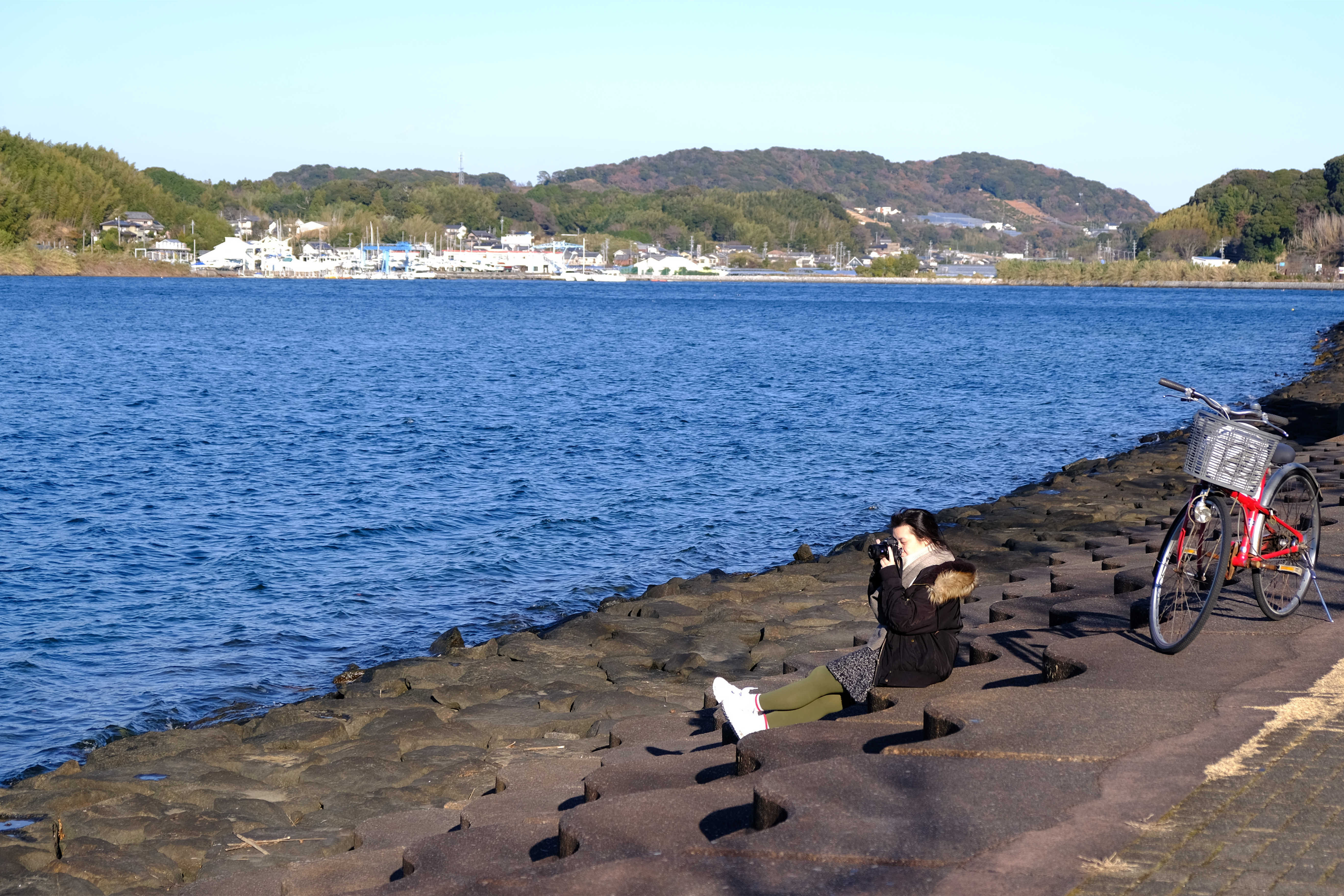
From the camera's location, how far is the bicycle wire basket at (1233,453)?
607 centimetres

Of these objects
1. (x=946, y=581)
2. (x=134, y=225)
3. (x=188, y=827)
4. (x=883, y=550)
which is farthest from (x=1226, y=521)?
(x=134, y=225)

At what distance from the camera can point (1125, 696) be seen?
18.3 ft

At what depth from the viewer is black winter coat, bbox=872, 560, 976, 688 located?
5.98 meters

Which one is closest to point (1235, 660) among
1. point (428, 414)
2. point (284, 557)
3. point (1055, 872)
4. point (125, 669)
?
point (1055, 872)

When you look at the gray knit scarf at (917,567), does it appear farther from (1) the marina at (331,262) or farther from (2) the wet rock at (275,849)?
(1) the marina at (331,262)

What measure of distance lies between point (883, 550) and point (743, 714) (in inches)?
42.7

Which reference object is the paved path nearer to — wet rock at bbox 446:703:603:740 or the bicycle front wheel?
the bicycle front wheel

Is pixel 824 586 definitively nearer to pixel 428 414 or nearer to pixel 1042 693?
pixel 1042 693

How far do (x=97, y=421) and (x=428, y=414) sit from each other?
781 cm

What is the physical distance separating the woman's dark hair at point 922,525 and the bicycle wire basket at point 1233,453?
1.32m

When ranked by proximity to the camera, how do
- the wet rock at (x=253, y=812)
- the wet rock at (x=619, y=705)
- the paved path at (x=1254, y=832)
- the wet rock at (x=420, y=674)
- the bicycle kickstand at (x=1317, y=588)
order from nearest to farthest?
1. the paved path at (x=1254, y=832)
2. the wet rock at (x=253, y=812)
3. the bicycle kickstand at (x=1317, y=588)
4. the wet rock at (x=619, y=705)
5. the wet rock at (x=420, y=674)

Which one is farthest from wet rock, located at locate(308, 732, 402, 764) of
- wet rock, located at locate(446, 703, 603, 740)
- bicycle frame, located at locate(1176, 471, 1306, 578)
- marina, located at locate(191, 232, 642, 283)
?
marina, located at locate(191, 232, 642, 283)

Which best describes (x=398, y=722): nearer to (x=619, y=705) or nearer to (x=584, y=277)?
(x=619, y=705)

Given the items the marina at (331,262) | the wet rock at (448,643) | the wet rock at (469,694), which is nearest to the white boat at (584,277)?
the marina at (331,262)
